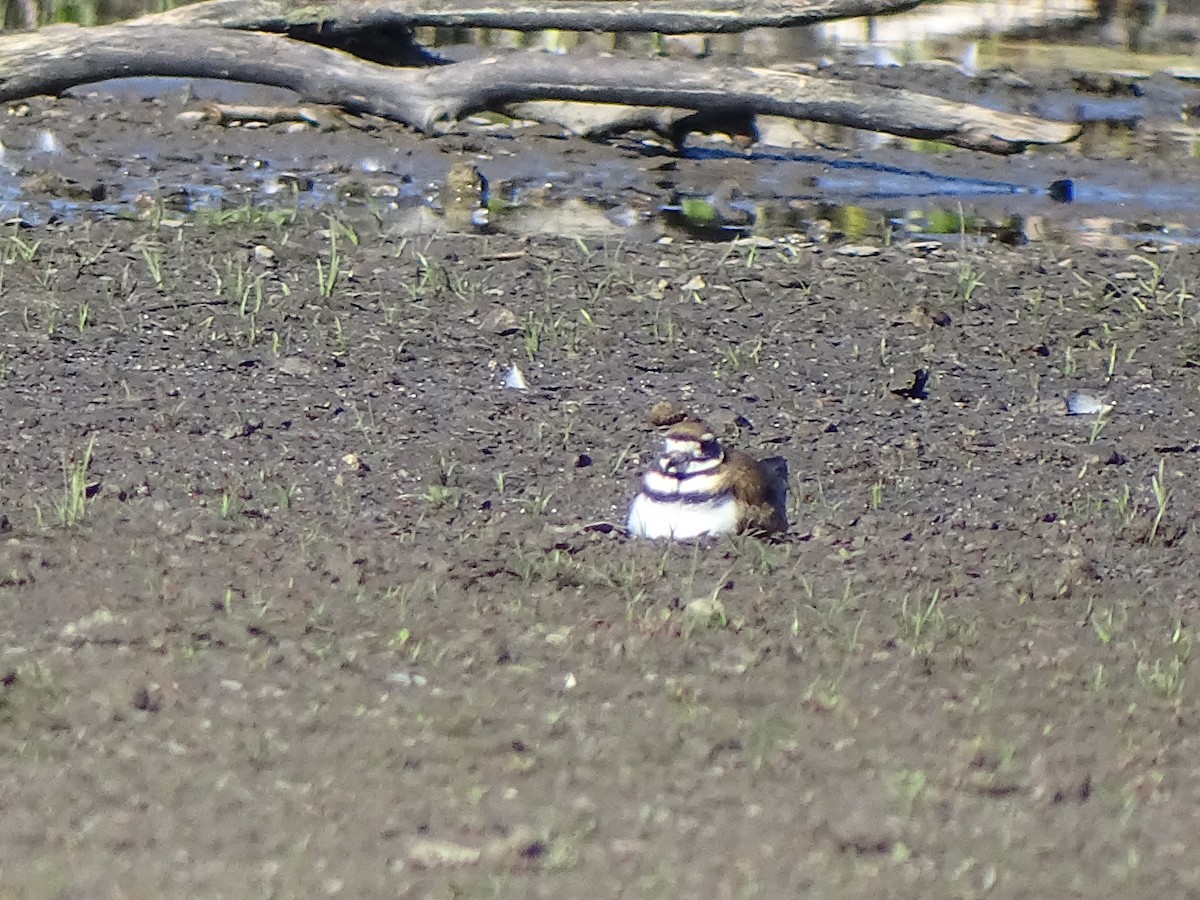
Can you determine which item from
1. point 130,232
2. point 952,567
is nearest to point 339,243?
point 130,232

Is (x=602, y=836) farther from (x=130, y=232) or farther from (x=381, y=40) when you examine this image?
(x=381, y=40)

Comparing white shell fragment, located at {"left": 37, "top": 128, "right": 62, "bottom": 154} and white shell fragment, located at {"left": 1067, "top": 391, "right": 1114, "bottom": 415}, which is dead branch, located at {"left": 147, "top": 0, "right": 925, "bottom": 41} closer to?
white shell fragment, located at {"left": 37, "top": 128, "right": 62, "bottom": 154}

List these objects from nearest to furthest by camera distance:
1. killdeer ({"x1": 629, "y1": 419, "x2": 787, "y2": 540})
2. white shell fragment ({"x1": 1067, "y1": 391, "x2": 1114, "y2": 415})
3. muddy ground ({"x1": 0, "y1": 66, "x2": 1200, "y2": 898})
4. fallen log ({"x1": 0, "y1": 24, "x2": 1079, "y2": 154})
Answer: muddy ground ({"x1": 0, "y1": 66, "x2": 1200, "y2": 898}), killdeer ({"x1": 629, "y1": 419, "x2": 787, "y2": 540}), white shell fragment ({"x1": 1067, "y1": 391, "x2": 1114, "y2": 415}), fallen log ({"x1": 0, "y1": 24, "x2": 1079, "y2": 154})

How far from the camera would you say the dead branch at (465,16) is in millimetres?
9156

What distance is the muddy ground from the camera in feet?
10.6

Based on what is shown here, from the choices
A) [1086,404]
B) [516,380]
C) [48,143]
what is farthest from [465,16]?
[1086,404]

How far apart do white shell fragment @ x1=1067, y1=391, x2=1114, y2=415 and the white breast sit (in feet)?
5.51

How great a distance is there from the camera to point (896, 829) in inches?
129

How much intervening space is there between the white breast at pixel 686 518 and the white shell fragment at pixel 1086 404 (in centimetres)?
168

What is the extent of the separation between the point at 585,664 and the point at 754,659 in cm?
38

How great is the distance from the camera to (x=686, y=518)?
4738 millimetres

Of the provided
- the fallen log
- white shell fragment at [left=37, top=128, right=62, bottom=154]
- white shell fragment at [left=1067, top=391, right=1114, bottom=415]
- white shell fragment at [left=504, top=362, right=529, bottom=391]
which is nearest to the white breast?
white shell fragment at [left=504, top=362, right=529, bottom=391]

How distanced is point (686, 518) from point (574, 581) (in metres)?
0.41

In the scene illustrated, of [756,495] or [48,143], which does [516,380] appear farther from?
[48,143]
